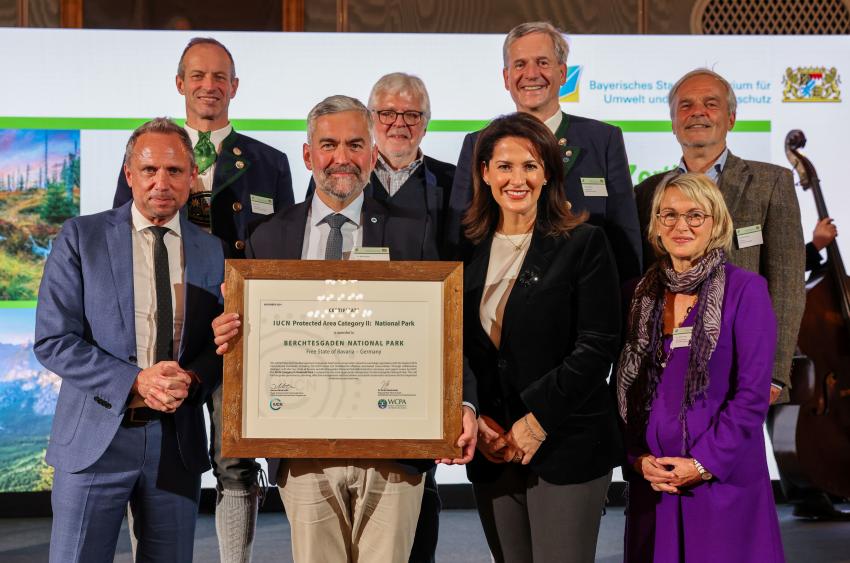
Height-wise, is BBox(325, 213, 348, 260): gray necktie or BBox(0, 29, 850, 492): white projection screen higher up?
BBox(0, 29, 850, 492): white projection screen

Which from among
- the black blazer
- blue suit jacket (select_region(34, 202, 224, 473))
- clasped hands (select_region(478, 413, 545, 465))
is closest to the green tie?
blue suit jacket (select_region(34, 202, 224, 473))

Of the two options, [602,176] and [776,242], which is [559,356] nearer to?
[602,176]

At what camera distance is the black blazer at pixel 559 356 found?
8.18 ft

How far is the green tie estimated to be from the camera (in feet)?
11.6

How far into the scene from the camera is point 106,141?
212 inches

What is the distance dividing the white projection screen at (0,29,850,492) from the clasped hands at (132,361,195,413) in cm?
289

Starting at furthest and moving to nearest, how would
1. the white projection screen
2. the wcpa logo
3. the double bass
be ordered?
the wcpa logo < the white projection screen < the double bass

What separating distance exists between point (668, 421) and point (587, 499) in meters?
0.39

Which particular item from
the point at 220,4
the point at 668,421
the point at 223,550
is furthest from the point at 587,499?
the point at 220,4

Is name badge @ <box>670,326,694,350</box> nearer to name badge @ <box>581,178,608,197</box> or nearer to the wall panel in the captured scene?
name badge @ <box>581,178,608,197</box>

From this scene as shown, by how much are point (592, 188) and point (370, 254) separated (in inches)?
44.1

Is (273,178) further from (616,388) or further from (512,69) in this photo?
(616,388)

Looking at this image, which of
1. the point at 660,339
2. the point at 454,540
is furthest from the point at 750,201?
the point at 454,540

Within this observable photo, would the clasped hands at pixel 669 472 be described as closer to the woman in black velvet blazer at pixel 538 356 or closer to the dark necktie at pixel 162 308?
the woman in black velvet blazer at pixel 538 356
